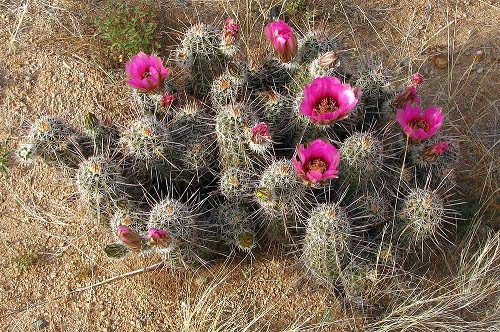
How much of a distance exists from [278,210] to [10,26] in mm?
2606

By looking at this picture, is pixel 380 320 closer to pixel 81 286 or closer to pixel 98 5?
pixel 81 286

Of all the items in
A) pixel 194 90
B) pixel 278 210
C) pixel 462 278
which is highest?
pixel 194 90

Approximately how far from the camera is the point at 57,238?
3.40 metres

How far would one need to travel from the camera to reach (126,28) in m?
3.87

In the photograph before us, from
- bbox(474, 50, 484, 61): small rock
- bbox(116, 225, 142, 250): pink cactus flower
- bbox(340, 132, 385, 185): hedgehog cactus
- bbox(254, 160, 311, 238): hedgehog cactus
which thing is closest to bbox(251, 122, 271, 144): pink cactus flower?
bbox(254, 160, 311, 238): hedgehog cactus

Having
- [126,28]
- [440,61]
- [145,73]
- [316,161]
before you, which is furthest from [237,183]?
[440,61]

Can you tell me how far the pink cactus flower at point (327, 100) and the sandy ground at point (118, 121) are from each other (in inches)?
37.3

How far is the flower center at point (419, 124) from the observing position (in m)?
2.98

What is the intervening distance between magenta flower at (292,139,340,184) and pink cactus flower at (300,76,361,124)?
0.14 meters

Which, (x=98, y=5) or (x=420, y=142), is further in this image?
(x=98, y=5)

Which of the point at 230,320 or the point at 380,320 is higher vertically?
the point at 230,320

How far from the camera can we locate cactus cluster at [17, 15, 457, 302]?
108 inches

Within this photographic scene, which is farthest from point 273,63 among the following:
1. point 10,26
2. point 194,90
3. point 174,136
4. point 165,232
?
point 10,26

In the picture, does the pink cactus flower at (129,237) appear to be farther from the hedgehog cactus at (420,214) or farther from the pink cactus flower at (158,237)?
the hedgehog cactus at (420,214)
